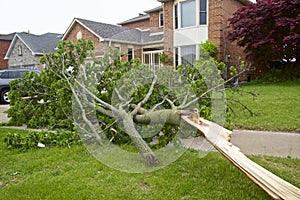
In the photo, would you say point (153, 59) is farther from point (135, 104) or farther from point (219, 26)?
point (219, 26)

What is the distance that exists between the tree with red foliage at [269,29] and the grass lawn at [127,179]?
368 inches

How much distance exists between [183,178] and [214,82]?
1623mm

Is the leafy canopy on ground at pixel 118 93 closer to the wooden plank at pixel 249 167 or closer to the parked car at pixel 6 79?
the wooden plank at pixel 249 167

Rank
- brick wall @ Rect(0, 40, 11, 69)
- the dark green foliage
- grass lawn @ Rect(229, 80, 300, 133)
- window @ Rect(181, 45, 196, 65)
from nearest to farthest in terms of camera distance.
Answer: window @ Rect(181, 45, 196, 65), the dark green foliage, grass lawn @ Rect(229, 80, 300, 133), brick wall @ Rect(0, 40, 11, 69)

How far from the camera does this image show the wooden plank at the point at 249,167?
163 centimetres

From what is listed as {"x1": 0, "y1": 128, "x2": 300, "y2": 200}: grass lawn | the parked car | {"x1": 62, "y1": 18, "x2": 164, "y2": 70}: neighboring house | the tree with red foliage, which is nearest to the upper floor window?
the tree with red foliage

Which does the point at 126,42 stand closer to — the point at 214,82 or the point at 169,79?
the point at 169,79

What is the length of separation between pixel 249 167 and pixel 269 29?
11.9 metres

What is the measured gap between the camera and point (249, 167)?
197 cm

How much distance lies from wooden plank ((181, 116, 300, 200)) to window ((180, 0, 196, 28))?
40.4 feet

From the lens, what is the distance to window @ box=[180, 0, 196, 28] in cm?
1424

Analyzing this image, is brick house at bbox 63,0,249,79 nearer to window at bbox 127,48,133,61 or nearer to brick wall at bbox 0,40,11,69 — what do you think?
window at bbox 127,48,133,61

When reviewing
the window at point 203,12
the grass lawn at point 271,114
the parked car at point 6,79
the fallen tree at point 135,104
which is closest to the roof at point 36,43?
the parked car at point 6,79

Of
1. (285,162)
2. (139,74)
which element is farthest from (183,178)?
(139,74)
